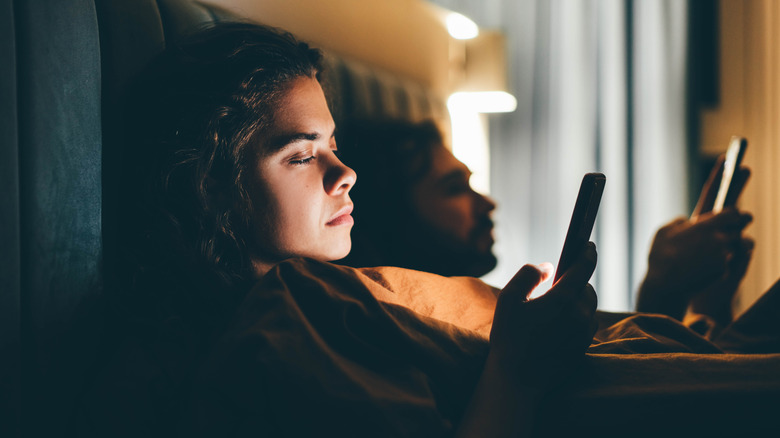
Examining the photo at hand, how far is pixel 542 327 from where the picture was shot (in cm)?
45

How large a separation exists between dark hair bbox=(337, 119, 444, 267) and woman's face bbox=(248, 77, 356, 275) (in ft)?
1.18

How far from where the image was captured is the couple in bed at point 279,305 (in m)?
0.41

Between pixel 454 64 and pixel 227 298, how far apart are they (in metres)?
1.65

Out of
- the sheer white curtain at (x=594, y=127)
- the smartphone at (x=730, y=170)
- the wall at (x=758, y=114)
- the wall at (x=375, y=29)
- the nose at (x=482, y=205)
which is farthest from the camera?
the sheer white curtain at (x=594, y=127)

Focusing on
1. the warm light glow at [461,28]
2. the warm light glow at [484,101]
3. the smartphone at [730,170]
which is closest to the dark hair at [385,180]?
the smartphone at [730,170]

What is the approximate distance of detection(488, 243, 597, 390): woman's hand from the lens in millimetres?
451

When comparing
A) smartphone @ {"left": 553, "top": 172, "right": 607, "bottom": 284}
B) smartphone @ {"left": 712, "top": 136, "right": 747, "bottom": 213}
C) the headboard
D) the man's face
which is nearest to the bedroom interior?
the headboard

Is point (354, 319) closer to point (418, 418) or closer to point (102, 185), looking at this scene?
point (418, 418)

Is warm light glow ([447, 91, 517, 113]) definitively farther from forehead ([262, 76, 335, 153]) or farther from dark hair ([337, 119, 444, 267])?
forehead ([262, 76, 335, 153])

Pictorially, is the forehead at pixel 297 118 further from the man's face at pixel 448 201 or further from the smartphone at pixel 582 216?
the man's face at pixel 448 201

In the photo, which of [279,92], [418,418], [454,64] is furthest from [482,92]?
[418,418]

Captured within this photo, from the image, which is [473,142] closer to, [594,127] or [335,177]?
[594,127]

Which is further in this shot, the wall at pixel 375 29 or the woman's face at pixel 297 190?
the wall at pixel 375 29

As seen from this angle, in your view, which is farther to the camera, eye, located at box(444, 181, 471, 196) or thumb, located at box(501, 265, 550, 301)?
eye, located at box(444, 181, 471, 196)
